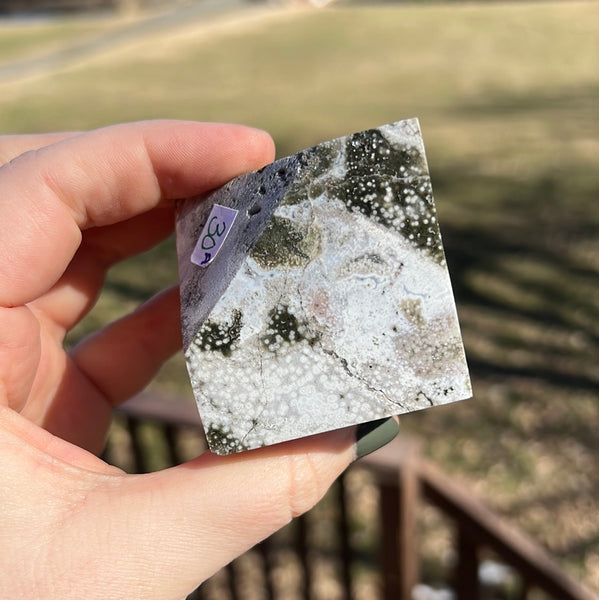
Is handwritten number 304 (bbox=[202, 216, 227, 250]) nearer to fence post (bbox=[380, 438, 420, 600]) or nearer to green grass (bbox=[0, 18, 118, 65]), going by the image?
fence post (bbox=[380, 438, 420, 600])

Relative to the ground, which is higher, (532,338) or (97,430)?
(97,430)

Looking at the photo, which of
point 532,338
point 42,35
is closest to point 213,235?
point 532,338

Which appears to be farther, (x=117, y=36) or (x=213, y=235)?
(x=117, y=36)

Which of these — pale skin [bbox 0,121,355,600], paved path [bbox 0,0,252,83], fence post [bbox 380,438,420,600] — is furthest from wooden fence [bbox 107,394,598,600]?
paved path [bbox 0,0,252,83]

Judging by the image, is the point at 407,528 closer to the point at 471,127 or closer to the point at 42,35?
the point at 471,127

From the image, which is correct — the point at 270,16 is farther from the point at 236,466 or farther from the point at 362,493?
the point at 236,466

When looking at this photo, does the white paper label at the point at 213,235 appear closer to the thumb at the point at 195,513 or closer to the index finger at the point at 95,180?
Answer: the index finger at the point at 95,180

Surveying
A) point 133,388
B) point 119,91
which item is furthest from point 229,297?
point 119,91

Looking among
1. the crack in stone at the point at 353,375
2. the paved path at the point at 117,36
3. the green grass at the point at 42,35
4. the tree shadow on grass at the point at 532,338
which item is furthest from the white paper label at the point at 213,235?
the green grass at the point at 42,35
